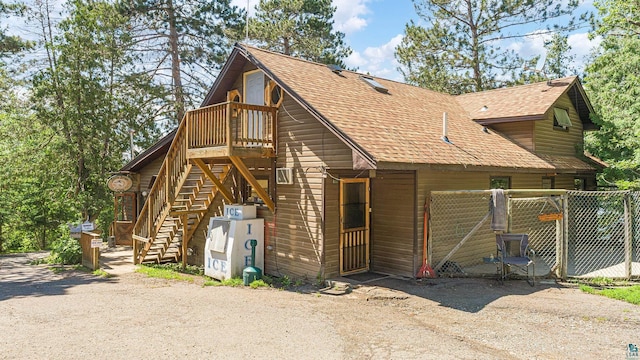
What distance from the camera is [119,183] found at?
1775 centimetres

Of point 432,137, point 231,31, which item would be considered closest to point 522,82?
point 231,31

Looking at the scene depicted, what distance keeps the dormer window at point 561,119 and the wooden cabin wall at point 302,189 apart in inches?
386

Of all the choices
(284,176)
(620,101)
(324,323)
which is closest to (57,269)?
(284,176)

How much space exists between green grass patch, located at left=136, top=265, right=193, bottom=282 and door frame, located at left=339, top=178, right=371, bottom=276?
416 cm

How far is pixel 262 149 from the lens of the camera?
35.4 ft

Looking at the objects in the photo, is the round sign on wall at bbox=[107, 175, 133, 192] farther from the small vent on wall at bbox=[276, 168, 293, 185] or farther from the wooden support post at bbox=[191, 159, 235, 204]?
the small vent on wall at bbox=[276, 168, 293, 185]

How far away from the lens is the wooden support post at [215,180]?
1145 cm

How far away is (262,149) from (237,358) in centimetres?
588

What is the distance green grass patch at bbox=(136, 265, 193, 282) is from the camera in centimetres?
1190

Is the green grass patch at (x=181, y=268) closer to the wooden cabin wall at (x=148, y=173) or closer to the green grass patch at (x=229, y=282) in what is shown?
the green grass patch at (x=229, y=282)

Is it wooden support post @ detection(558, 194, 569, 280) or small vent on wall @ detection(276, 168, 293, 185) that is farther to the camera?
small vent on wall @ detection(276, 168, 293, 185)

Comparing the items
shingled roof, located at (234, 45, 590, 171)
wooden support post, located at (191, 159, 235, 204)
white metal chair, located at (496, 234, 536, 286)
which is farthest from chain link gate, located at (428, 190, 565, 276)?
wooden support post, located at (191, 159, 235, 204)

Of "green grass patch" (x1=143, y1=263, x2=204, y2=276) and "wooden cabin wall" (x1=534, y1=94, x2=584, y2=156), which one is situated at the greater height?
"wooden cabin wall" (x1=534, y1=94, x2=584, y2=156)

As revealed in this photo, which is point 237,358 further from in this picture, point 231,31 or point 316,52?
point 316,52
